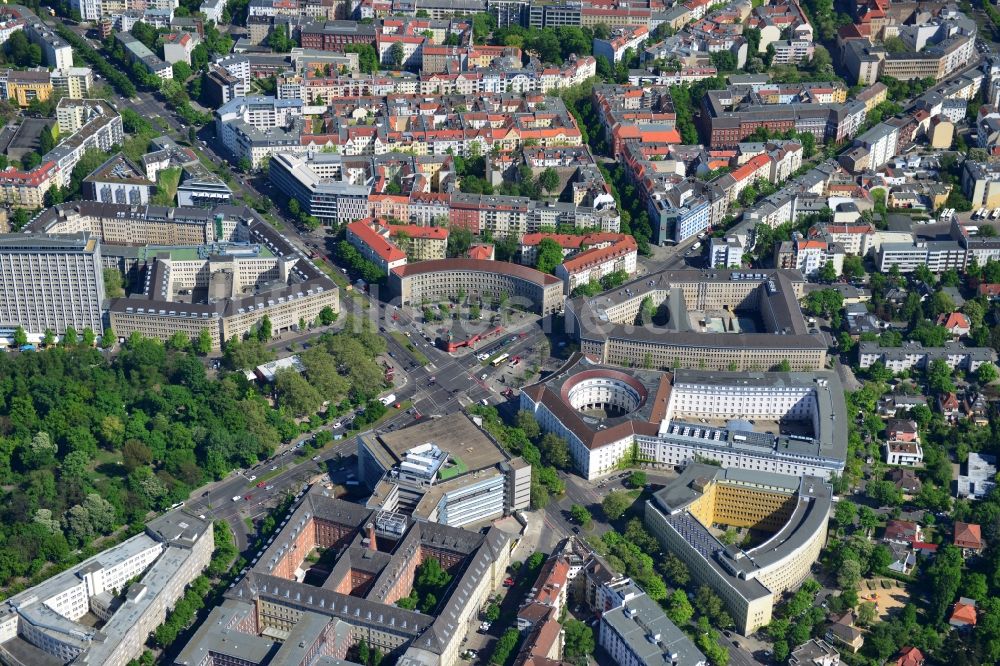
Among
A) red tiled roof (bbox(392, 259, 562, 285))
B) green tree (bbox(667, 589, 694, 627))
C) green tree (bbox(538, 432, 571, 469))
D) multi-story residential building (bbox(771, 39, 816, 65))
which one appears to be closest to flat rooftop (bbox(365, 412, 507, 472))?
green tree (bbox(538, 432, 571, 469))

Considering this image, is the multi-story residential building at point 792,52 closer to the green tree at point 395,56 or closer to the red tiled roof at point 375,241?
the green tree at point 395,56

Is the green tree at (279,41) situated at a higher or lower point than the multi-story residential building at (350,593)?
higher

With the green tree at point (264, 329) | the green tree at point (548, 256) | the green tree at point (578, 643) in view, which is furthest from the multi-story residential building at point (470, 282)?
the green tree at point (578, 643)

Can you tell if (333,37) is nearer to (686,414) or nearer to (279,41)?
(279,41)

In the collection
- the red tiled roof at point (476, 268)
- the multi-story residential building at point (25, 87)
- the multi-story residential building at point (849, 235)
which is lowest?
the red tiled roof at point (476, 268)

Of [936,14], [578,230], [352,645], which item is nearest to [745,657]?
[352,645]

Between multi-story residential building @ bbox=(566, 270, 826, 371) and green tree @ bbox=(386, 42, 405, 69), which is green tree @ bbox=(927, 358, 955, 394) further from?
green tree @ bbox=(386, 42, 405, 69)

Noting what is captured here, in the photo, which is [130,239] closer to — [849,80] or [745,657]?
[745,657]
